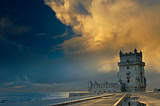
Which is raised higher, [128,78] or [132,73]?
[132,73]

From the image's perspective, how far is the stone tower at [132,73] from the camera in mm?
70581

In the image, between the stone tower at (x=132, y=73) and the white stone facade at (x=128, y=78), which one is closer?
the white stone facade at (x=128, y=78)

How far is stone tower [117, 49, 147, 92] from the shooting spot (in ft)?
232

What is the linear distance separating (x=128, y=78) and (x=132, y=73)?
2.79m

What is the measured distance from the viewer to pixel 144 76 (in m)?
75.3

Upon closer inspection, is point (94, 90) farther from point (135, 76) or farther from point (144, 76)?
point (144, 76)

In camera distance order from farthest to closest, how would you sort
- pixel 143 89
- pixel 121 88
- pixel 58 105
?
1. pixel 143 89
2. pixel 121 88
3. pixel 58 105

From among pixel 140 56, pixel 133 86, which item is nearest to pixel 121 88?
pixel 133 86

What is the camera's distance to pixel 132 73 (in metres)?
71.9

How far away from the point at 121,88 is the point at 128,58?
13961 millimetres

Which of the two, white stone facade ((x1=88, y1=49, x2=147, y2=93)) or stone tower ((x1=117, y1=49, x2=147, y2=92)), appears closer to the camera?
white stone facade ((x1=88, y1=49, x2=147, y2=93))

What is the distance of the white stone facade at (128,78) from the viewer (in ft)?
229

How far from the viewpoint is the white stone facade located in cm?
6975

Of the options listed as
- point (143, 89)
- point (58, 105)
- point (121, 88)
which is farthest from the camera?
point (143, 89)
